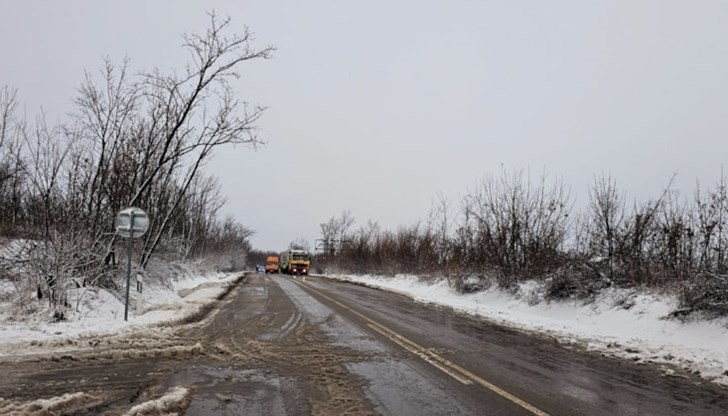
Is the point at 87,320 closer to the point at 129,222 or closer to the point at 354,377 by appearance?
the point at 129,222

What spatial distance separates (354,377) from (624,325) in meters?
9.47

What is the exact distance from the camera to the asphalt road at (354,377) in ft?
19.2

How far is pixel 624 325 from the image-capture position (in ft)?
43.9

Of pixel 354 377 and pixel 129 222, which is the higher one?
pixel 129 222

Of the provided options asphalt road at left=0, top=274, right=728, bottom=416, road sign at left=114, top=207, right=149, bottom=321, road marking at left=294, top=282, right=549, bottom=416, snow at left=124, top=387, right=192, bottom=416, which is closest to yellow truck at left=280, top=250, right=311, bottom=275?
road sign at left=114, top=207, right=149, bottom=321

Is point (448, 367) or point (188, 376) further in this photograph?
point (448, 367)

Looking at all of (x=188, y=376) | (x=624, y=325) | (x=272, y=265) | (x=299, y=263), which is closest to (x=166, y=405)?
(x=188, y=376)

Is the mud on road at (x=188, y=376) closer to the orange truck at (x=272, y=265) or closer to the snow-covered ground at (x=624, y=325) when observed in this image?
the snow-covered ground at (x=624, y=325)

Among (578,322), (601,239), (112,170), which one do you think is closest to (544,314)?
(578,322)

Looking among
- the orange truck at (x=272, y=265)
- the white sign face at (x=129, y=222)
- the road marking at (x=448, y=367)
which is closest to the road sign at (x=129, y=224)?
the white sign face at (x=129, y=222)

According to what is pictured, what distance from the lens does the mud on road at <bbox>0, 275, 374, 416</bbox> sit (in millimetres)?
5535

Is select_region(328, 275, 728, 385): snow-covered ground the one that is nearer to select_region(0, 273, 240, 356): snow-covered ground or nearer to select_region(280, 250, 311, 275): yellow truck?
select_region(0, 273, 240, 356): snow-covered ground

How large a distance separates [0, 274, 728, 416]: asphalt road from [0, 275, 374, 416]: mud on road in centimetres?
2

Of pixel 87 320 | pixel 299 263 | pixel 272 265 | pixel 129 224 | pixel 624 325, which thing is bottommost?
pixel 272 265
